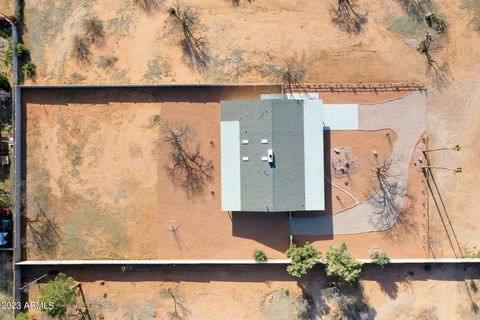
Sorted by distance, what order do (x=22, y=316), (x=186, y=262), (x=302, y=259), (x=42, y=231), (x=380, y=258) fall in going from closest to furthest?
(x=302, y=259), (x=380, y=258), (x=22, y=316), (x=186, y=262), (x=42, y=231)

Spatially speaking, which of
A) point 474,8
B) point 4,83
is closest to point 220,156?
point 4,83

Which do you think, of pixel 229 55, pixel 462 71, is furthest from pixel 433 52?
pixel 229 55

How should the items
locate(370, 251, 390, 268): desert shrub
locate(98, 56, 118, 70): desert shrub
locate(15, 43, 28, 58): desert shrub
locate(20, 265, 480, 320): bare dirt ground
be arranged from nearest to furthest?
1. locate(370, 251, 390, 268): desert shrub
2. locate(20, 265, 480, 320): bare dirt ground
3. locate(15, 43, 28, 58): desert shrub
4. locate(98, 56, 118, 70): desert shrub

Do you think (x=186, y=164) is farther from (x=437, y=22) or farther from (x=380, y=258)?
(x=437, y=22)

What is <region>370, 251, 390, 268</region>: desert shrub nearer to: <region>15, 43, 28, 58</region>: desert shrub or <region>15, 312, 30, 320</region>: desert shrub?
<region>15, 312, 30, 320</region>: desert shrub

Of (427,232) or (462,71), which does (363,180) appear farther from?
(462,71)

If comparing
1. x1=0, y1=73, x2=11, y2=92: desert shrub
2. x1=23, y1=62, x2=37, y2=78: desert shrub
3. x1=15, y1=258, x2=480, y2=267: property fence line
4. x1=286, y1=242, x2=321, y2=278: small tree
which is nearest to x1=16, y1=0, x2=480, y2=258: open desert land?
x1=23, y1=62, x2=37, y2=78: desert shrub
